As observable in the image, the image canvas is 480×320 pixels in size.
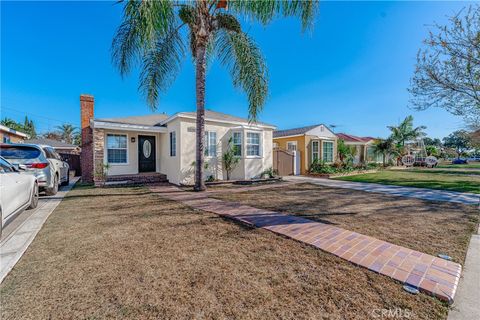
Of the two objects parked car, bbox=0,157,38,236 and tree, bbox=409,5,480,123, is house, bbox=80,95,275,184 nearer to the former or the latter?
parked car, bbox=0,157,38,236

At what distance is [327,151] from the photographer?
18.2 metres

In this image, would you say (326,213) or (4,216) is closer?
(4,216)

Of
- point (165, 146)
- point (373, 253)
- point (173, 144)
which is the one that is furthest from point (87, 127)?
point (373, 253)

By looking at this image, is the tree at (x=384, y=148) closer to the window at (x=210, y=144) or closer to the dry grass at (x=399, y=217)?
the dry grass at (x=399, y=217)

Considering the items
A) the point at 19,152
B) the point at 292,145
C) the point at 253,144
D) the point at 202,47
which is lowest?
the point at 19,152

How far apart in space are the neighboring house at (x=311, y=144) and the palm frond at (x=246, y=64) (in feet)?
29.1

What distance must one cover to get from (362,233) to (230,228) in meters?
2.66

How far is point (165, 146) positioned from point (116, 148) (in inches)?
103

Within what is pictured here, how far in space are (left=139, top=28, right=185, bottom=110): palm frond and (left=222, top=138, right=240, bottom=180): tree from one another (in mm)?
4576

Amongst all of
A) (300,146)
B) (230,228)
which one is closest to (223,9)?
(230,228)

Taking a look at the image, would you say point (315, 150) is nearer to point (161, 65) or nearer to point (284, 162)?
point (284, 162)

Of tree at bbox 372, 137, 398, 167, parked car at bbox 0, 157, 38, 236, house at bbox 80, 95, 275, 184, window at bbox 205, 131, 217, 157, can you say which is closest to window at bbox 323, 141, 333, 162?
house at bbox 80, 95, 275, 184

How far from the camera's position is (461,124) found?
1067 centimetres

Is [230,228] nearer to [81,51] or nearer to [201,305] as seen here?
[201,305]
